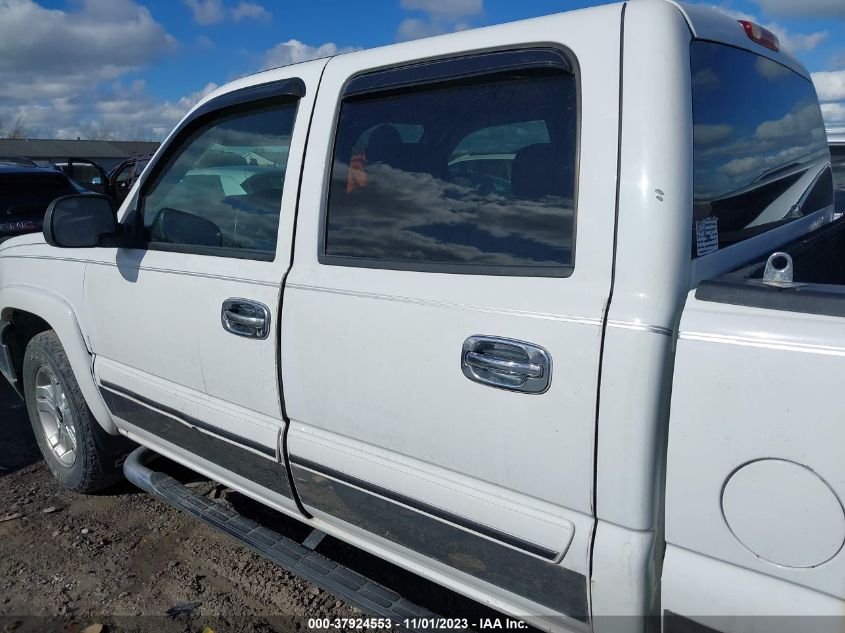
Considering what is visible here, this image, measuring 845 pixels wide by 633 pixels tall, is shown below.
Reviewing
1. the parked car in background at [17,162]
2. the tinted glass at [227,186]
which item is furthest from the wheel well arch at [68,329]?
the parked car in background at [17,162]

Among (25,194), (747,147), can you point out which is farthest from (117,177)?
(747,147)

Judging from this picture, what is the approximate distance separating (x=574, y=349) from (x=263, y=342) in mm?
1161

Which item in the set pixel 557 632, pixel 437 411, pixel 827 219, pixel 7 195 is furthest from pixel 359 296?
pixel 7 195

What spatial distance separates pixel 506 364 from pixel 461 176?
620 millimetres

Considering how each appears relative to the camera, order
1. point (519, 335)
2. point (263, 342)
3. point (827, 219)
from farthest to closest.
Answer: point (827, 219) < point (263, 342) < point (519, 335)

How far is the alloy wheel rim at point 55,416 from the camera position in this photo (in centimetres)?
383

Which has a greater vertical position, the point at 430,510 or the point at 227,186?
the point at 227,186

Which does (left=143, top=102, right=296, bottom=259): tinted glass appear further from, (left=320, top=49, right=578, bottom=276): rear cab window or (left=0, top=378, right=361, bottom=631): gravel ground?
(left=0, top=378, right=361, bottom=631): gravel ground

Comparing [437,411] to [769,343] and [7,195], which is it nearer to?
[769,343]

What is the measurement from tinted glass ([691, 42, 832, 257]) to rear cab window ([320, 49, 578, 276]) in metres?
0.33

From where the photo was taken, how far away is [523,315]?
5.97 ft

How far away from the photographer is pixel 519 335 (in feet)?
5.94

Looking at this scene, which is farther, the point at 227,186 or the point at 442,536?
the point at 227,186

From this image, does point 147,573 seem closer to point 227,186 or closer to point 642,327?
point 227,186
